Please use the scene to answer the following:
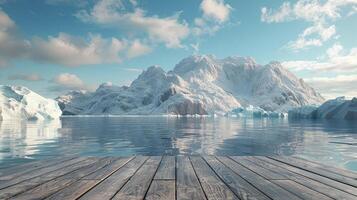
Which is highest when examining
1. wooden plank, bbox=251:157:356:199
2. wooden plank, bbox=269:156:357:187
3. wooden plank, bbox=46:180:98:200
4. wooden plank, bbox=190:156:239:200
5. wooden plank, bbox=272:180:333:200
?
wooden plank, bbox=46:180:98:200

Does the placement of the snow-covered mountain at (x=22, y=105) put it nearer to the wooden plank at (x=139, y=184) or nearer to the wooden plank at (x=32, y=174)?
the wooden plank at (x=32, y=174)

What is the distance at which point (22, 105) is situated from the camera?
333ft

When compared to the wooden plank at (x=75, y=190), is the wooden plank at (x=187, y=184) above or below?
below

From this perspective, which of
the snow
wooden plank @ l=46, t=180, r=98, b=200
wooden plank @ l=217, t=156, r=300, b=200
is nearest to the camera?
wooden plank @ l=46, t=180, r=98, b=200

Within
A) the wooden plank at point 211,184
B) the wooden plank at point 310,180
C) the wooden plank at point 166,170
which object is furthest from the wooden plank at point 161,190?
the wooden plank at point 310,180

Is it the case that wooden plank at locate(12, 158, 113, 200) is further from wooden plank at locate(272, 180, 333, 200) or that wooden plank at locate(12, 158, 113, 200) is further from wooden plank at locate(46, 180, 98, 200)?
wooden plank at locate(272, 180, 333, 200)

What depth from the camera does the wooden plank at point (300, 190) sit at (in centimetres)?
448

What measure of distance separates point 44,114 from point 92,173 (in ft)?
371

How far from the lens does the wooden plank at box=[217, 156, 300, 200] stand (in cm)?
453

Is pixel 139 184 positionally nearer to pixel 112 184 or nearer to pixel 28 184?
pixel 112 184

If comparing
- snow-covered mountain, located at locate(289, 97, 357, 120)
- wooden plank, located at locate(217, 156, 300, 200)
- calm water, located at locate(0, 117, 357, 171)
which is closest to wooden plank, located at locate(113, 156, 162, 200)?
wooden plank, located at locate(217, 156, 300, 200)

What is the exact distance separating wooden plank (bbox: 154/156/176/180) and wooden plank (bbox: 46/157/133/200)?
0.98 m

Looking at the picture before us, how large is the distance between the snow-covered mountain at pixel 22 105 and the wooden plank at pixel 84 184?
333ft

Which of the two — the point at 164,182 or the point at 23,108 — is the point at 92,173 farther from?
the point at 23,108
